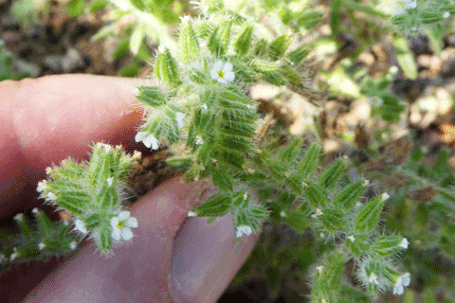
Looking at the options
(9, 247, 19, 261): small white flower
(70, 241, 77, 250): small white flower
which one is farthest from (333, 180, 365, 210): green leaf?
(9, 247, 19, 261): small white flower

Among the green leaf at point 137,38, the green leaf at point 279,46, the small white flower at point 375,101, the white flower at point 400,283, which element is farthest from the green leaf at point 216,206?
the small white flower at point 375,101

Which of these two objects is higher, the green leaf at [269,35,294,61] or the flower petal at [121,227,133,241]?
the green leaf at [269,35,294,61]

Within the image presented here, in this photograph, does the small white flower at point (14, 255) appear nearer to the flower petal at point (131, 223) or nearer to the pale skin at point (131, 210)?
the pale skin at point (131, 210)

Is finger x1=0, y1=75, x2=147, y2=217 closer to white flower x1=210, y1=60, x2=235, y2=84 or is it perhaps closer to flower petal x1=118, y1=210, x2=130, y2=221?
flower petal x1=118, y1=210, x2=130, y2=221

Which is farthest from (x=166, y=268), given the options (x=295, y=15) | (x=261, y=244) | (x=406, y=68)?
(x=406, y=68)

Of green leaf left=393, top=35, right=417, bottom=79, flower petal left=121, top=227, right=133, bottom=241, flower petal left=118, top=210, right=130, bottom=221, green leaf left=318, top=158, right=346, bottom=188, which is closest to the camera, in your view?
flower petal left=121, top=227, right=133, bottom=241

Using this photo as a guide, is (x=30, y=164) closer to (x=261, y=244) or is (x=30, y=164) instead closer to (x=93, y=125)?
(x=93, y=125)

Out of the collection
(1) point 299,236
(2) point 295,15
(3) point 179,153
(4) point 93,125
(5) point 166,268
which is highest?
(2) point 295,15
